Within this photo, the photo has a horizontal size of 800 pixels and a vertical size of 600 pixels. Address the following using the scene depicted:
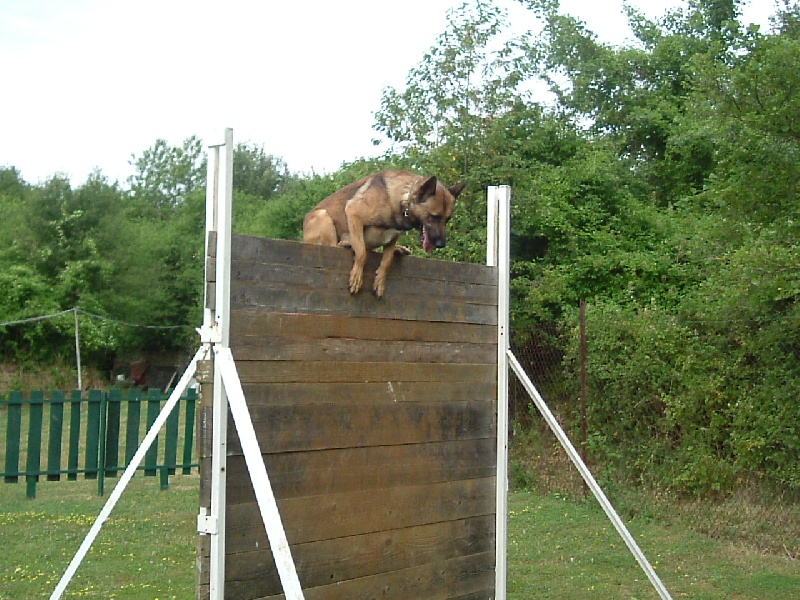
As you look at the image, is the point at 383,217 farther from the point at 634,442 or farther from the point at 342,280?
the point at 634,442

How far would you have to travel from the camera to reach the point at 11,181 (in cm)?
4538

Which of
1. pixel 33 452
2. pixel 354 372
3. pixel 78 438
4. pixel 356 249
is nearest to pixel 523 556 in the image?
pixel 354 372

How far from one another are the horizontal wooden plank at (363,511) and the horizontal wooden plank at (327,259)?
3.65 feet

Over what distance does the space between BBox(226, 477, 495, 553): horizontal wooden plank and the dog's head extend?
1333mm

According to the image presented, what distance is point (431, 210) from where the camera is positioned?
4.62 m

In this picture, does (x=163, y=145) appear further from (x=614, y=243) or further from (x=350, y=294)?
(x=350, y=294)

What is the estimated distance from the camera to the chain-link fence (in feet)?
29.1

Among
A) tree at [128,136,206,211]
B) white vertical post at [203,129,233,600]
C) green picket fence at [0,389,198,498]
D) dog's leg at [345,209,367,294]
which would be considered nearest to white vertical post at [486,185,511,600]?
dog's leg at [345,209,367,294]

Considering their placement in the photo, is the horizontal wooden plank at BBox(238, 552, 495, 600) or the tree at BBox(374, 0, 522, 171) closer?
the horizontal wooden plank at BBox(238, 552, 495, 600)

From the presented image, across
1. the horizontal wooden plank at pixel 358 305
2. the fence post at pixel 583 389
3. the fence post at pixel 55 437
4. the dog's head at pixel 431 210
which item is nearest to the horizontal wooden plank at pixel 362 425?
the horizontal wooden plank at pixel 358 305

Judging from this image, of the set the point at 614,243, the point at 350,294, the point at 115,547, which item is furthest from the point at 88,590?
the point at 614,243

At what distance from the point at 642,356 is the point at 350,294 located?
6179mm

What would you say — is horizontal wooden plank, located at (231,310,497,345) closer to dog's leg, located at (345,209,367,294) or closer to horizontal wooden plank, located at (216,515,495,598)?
dog's leg, located at (345,209,367,294)

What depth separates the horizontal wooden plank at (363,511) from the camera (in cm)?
408
